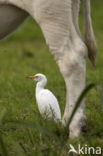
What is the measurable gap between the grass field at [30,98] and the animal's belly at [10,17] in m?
0.38

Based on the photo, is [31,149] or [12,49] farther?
[12,49]

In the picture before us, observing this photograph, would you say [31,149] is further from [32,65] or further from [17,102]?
[32,65]

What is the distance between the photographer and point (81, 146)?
3385 mm

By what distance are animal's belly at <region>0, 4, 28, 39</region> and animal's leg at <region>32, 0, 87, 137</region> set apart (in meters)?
0.27

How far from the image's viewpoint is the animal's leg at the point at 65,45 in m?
3.75

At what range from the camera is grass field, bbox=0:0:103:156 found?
333cm

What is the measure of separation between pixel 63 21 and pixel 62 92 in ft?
7.94

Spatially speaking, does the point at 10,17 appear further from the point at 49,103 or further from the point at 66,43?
the point at 49,103

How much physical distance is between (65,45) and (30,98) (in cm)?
184

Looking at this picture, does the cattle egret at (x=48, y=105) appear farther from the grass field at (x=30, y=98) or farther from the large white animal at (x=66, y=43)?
the large white animal at (x=66, y=43)

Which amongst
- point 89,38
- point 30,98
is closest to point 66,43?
point 89,38

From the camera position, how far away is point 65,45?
12.5 ft

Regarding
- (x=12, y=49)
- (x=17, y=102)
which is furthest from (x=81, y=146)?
(x=12, y=49)

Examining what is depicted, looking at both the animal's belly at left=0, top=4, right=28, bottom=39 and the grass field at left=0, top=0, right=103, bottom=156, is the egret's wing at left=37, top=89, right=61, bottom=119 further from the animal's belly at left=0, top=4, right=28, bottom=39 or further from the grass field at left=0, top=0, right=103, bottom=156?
the animal's belly at left=0, top=4, right=28, bottom=39
